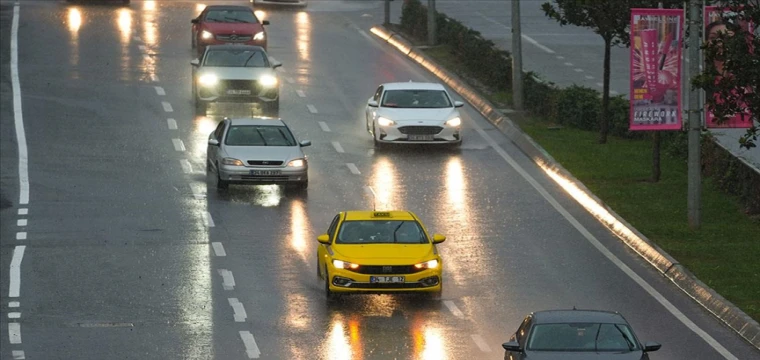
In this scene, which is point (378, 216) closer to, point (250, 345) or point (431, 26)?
point (250, 345)

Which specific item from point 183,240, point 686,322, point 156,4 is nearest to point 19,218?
point 183,240

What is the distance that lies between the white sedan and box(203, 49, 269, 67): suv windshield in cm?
502

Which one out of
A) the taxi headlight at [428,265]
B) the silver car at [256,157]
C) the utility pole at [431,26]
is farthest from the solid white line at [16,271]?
the utility pole at [431,26]

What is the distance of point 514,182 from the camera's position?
35688 millimetres

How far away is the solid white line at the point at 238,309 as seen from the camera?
81.7 feet

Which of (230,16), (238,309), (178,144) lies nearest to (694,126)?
(238,309)

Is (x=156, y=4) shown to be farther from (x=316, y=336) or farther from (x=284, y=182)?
(x=316, y=336)

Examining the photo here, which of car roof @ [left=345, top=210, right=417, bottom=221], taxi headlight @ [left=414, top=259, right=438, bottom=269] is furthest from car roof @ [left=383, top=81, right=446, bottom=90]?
taxi headlight @ [left=414, top=259, right=438, bottom=269]

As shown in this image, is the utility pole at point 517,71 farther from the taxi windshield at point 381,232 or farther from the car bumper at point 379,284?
the car bumper at point 379,284

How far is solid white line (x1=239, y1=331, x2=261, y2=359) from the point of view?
894 inches

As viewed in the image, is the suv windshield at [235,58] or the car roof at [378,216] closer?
the car roof at [378,216]

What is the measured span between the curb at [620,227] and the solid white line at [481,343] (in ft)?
12.1

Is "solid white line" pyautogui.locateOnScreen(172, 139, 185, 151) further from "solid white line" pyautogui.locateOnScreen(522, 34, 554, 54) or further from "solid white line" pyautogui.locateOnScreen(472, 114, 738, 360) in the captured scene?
"solid white line" pyautogui.locateOnScreen(522, 34, 554, 54)

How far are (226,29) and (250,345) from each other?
2825 centimetres
